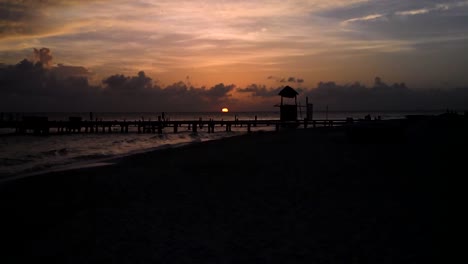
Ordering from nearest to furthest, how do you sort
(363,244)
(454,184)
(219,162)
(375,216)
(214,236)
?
(363,244) → (214,236) → (375,216) → (454,184) → (219,162)

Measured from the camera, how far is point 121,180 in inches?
469

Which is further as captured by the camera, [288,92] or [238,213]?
[288,92]

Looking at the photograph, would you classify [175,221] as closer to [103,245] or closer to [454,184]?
[103,245]

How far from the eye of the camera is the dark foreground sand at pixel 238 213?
18.8ft

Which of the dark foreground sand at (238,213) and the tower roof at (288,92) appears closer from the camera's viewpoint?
the dark foreground sand at (238,213)

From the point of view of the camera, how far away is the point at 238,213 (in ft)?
25.3

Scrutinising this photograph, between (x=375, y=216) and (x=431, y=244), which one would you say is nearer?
(x=431, y=244)

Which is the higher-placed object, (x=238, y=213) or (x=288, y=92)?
(x=288, y=92)

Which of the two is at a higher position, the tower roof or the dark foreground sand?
the tower roof

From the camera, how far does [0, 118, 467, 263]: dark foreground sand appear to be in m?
5.73

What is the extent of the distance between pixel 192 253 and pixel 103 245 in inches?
58.5

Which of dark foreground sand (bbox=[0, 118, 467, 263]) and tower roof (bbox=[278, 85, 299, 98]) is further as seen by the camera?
tower roof (bbox=[278, 85, 299, 98])

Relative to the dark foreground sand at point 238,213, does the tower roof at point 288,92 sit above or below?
above

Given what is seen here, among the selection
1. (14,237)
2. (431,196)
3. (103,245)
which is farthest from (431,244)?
(14,237)
